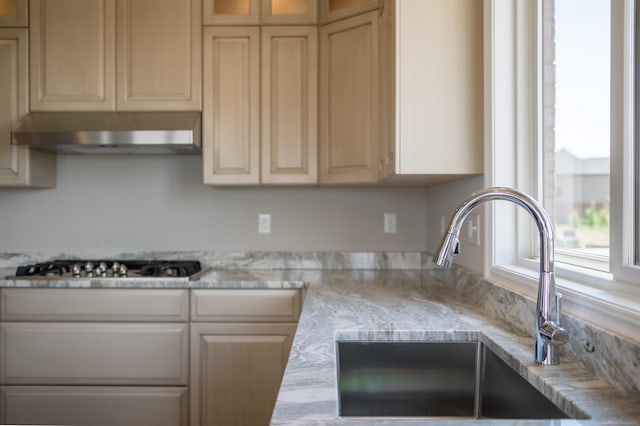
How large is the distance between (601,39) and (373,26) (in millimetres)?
1089

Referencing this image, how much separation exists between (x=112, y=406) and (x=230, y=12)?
1.97 meters

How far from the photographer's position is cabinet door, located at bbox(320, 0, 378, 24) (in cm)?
205

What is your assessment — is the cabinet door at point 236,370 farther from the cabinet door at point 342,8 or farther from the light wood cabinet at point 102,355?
the cabinet door at point 342,8

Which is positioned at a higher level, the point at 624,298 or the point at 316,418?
the point at 624,298

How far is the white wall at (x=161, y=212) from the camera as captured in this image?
2635 millimetres

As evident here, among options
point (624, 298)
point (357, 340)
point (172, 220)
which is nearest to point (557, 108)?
point (624, 298)

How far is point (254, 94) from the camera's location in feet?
7.54

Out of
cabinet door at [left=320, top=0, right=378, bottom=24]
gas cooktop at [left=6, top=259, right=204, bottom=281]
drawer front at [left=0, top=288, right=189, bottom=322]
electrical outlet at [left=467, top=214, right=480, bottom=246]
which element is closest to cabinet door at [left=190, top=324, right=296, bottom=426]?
drawer front at [left=0, top=288, right=189, bottom=322]

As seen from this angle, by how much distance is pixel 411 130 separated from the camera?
1621 millimetres

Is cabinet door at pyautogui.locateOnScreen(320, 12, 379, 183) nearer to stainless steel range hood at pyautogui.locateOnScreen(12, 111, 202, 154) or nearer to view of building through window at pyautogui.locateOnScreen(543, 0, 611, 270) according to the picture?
stainless steel range hood at pyautogui.locateOnScreen(12, 111, 202, 154)

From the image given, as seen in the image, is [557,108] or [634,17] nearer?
[634,17]

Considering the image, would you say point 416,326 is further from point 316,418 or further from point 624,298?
point 316,418

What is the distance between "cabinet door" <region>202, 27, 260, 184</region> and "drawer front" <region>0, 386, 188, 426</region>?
104 centimetres

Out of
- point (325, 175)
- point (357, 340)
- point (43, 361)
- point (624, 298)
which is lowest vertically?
point (43, 361)
